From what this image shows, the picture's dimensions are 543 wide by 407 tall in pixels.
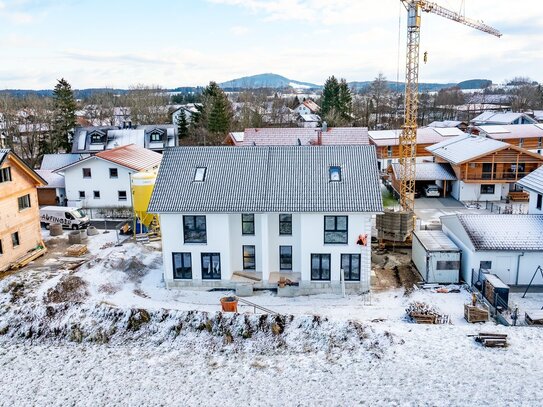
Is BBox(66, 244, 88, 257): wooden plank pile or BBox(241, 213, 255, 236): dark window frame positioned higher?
BBox(241, 213, 255, 236): dark window frame

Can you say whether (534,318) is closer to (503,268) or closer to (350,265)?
(503,268)

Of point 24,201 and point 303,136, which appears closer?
point 24,201

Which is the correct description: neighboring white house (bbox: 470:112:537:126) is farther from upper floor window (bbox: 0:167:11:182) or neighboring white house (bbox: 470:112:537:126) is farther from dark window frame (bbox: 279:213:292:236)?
upper floor window (bbox: 0:167:11:182)

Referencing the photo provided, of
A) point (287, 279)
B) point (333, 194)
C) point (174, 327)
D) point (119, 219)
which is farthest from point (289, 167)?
point (119, 219)

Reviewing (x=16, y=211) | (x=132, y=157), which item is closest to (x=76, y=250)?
(x=16, y=211)

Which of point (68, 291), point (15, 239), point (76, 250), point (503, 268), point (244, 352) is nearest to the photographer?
point (244, 352)

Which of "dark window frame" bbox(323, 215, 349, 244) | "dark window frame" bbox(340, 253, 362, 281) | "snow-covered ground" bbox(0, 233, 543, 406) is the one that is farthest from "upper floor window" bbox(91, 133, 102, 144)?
"dark window frame" bbox(340, 253, 362, 281)

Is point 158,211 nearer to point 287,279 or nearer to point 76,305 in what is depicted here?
point 76,305
